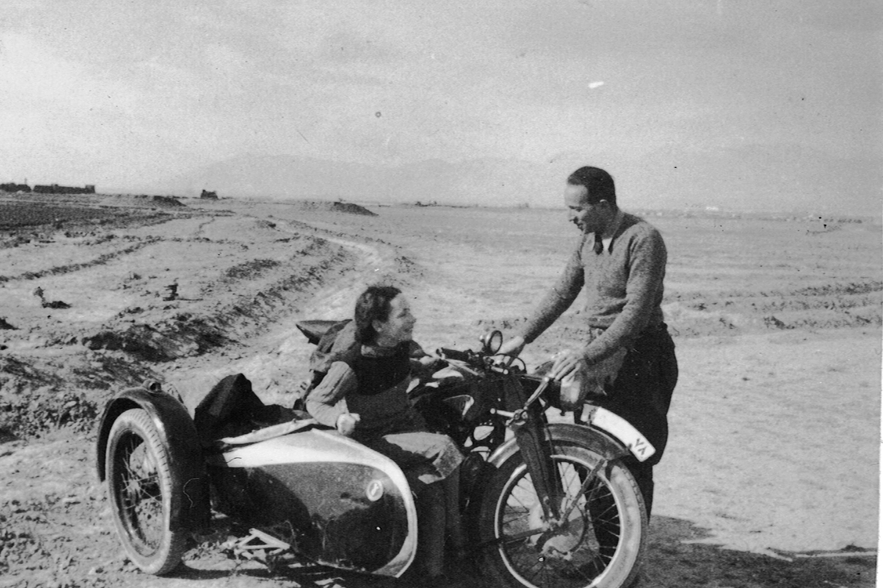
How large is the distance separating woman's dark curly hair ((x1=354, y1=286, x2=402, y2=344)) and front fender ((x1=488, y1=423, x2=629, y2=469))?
0.75m

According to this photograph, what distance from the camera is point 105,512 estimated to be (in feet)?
14.2

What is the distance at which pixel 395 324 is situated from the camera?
3348 millimetres

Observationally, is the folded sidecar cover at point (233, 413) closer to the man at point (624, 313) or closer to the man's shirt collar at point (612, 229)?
the man at point (624, 313)

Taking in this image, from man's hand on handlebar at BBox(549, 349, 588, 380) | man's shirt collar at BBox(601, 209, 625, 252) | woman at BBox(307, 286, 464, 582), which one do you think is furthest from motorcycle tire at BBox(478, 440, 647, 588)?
man's shirt collar at BBox(601, 209, 625, 252)

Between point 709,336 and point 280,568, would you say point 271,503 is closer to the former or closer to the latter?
point 280,568

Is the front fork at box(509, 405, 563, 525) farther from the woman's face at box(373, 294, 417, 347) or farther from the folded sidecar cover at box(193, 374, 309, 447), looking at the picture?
the folded sidecar cover at box(193, 374, 309, 447)

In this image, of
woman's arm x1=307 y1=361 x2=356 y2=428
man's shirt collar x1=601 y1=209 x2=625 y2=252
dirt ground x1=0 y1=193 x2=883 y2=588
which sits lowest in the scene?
dirt ground x1=0 y1=193 x2=883 y2=588

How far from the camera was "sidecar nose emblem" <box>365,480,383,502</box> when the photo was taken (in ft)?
10.3

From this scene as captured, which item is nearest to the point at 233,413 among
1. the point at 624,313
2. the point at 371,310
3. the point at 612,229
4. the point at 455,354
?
the point at 371,310

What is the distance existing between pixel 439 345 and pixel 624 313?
6.28 m

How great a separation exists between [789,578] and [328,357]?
2632 millimetres

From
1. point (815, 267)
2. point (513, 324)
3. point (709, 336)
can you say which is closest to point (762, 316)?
point (709, 336)

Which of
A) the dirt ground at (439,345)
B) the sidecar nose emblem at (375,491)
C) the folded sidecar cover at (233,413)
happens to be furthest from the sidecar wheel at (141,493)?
the sidecar nose emblem at (375,491)

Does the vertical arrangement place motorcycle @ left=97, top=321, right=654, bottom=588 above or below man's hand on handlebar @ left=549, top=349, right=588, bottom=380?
below
